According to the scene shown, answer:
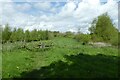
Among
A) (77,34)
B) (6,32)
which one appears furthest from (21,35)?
(77,34)

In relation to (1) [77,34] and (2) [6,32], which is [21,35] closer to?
(2) [6,32]

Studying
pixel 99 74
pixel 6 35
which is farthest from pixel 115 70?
pixel 6 35

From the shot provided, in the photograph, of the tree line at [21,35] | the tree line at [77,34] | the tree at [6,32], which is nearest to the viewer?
the tree line at [77,34]

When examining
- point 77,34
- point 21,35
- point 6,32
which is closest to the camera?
point 6,32

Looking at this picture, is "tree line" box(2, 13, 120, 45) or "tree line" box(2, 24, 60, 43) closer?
"tree line" box(2, 13, 120, 45)

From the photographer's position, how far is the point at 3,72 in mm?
14883

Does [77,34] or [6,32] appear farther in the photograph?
[77,34]

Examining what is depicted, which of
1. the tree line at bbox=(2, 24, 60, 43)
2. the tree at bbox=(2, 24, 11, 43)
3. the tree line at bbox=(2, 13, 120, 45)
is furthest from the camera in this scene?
the tree line at bbox=(2, 24, 60, 43)

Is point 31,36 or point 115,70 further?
point 31,36

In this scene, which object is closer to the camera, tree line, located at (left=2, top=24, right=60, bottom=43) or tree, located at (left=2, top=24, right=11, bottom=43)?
tree, located at (left=2, top=24, right=11, bottom=43)

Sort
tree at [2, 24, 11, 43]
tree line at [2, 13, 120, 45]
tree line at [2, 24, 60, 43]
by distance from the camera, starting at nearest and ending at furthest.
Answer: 1. tree line at [2, 13, 120, 45]
2. tree at [2, 24, 11, 43]
3. tree line at [2, 24, 60, 43]

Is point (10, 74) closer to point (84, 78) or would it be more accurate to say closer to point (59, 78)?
point (59, 78)

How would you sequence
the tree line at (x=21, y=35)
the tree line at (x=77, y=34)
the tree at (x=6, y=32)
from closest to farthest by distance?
1. the tree line at (x=77, y=34)
2. the tree at (x=6, y=32)
3. the tree line at (x=21, y=35)

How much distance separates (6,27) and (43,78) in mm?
62137
